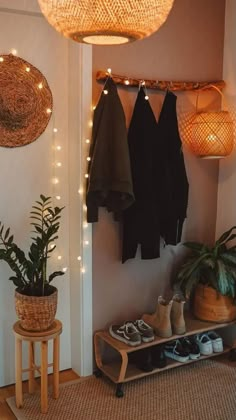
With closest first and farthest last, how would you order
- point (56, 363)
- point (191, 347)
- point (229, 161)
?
point (56, 363) < point (191, 347) < point (229, 161)

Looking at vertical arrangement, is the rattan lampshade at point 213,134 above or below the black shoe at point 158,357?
above

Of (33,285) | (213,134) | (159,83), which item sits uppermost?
(159,83)

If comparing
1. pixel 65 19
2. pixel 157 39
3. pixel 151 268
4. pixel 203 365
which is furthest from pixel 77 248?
pixel 65 19

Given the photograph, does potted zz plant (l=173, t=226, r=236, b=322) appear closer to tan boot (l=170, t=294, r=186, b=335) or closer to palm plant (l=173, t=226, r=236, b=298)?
palm plant (l=173, t=226, r=236, b=298)

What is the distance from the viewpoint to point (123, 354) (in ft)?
8.64

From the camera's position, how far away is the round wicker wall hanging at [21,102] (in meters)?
2.58

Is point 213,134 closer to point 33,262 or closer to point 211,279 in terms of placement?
point 211,279

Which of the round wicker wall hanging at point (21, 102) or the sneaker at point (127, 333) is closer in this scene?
the round wicker wall hanging at point (21, 102)

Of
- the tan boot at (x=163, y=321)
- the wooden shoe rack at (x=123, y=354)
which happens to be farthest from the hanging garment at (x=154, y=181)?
the wooden shoe rack at (x=123, y=354)

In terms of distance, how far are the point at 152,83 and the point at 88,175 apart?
0.71m

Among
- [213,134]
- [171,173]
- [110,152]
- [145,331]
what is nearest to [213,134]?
[213,134]

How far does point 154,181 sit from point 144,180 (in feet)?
0.29

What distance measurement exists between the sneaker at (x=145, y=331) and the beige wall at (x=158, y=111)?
214 mm

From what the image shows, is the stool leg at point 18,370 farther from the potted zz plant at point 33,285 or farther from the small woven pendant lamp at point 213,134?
the small woven pendant lamp at point 213,134
